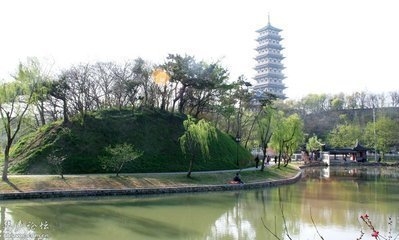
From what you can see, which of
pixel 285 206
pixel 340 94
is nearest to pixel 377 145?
pixel 340 94

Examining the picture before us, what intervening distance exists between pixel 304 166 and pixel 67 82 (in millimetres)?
32241

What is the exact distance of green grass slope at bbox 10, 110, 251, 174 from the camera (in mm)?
27922

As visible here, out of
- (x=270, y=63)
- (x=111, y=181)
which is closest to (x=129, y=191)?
(x=111, y=181)

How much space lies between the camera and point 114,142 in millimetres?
31266

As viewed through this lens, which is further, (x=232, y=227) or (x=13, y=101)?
(x=13, y=101)

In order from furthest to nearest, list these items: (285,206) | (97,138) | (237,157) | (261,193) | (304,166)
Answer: (304,166), (237,157), (97,138), (261,193), (285,206)

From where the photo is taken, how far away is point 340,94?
91375 millimetres

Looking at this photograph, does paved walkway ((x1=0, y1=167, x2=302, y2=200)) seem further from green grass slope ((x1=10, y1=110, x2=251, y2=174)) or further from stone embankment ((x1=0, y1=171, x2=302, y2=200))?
green grass slope ((x1=10, y1=110, x2=251, y2=174))

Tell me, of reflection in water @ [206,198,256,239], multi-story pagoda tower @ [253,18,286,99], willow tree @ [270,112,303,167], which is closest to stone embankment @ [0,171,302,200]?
reflection in water @ [206,198,256,239]

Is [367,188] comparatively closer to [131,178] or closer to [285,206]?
[285,206]

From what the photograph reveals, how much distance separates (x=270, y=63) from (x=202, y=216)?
76.0 meters

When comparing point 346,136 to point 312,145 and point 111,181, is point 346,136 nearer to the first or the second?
point 312,145

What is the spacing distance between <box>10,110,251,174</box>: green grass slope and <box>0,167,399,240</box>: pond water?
7474 mm

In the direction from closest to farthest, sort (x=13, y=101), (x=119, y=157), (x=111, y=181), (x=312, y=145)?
1. (x=13, y=101)
2. (x=111, y=181)
3. (x=119, y=157)
4. (x=312, y=145)
